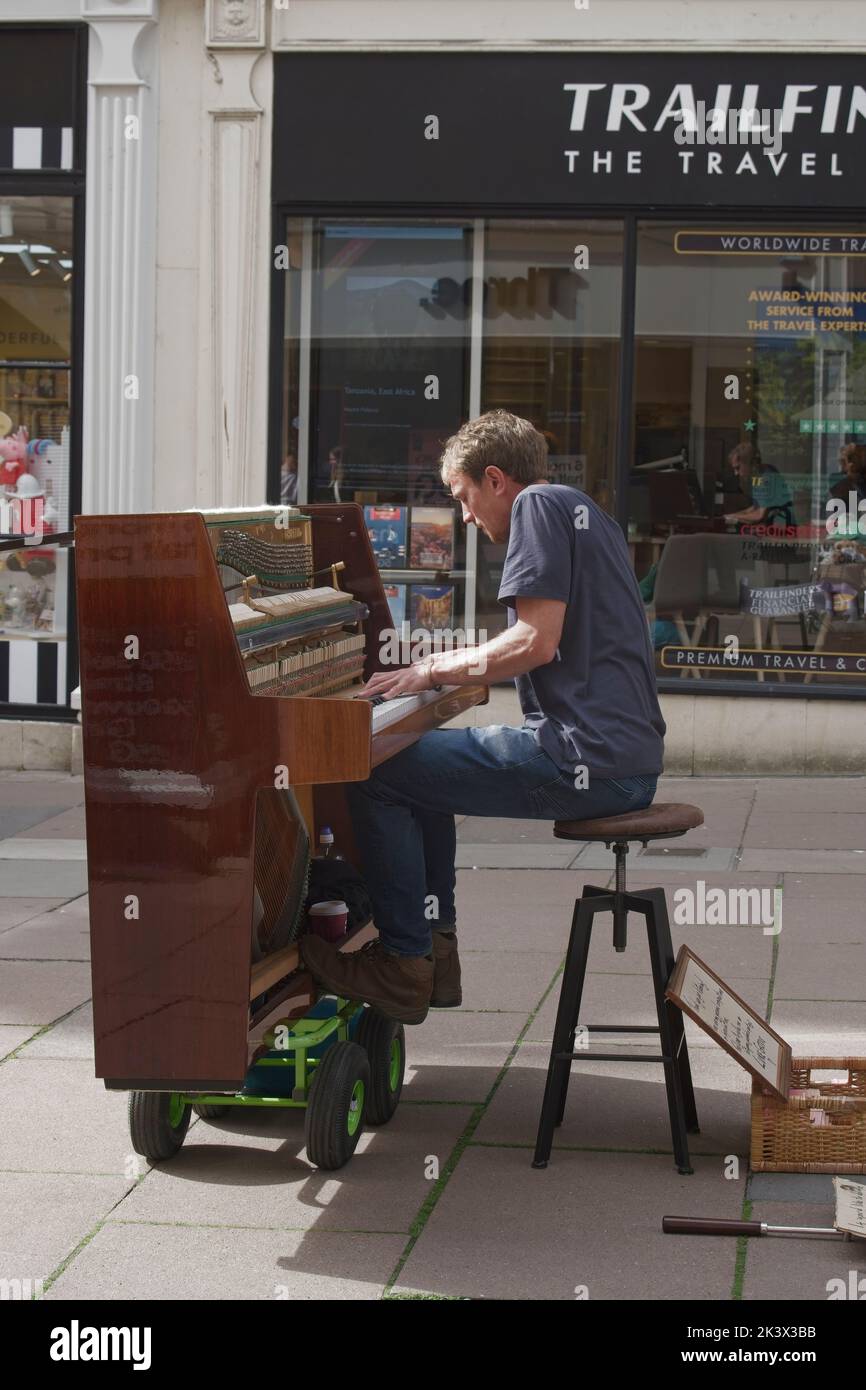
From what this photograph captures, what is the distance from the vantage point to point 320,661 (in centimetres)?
464

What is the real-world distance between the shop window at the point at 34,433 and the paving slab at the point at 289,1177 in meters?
6.27

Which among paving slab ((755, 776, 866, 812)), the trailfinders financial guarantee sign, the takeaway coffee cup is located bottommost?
paving slab ((755, 776, 866, 812))

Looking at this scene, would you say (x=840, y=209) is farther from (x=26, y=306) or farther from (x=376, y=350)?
(x=26, y=306)

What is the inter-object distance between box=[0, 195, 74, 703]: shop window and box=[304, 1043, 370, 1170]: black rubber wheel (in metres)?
6.55

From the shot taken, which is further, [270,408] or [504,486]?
[270,408]

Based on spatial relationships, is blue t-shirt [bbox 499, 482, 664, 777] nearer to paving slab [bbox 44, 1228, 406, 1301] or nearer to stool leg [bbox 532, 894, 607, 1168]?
stool leg [bbox 532, 894, 607, 1168]

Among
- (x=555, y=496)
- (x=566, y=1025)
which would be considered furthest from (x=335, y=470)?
(x=566, y=1025)

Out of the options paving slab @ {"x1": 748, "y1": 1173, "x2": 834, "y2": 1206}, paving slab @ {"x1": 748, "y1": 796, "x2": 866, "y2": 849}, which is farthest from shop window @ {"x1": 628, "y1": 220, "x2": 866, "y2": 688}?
paving slab @ {"x1": 748, "y1": 1173, "x2": 834, "y2": 1206}

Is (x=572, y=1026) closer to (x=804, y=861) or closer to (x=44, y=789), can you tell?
(x=804, y=861)

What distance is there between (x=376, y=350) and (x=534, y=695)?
6.10m

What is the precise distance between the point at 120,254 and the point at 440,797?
6.55 m

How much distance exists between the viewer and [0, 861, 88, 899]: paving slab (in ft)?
23.8

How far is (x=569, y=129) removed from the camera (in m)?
9.67
